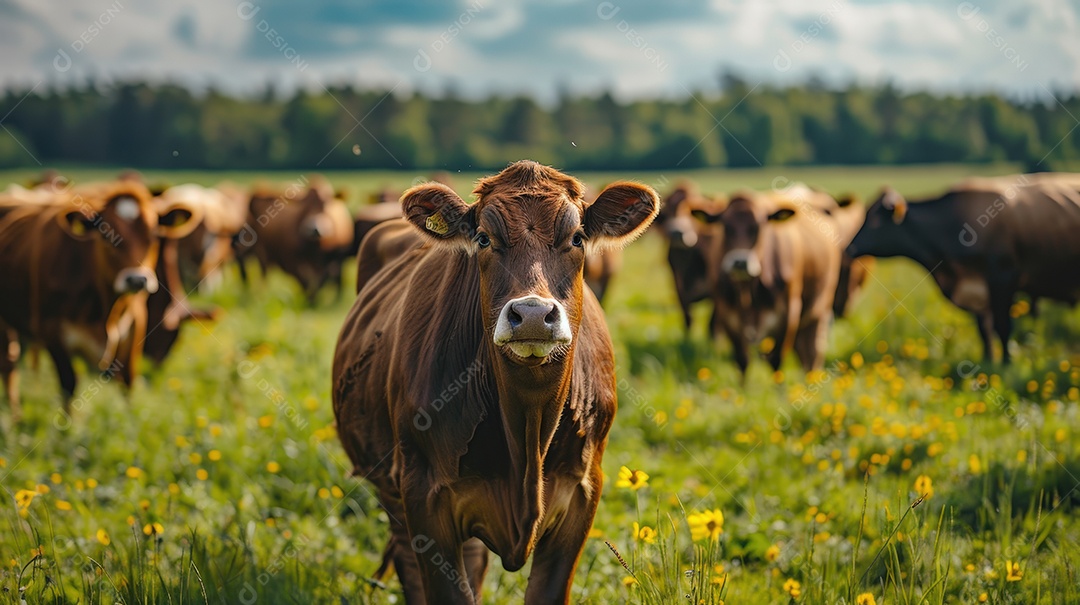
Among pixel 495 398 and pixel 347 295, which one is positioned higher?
pixel 495 398

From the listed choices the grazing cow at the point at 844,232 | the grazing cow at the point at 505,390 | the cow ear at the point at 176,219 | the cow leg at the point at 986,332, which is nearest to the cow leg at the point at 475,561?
the grazing cow at the point at 505,390

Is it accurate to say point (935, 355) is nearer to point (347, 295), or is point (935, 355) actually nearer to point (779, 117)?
point (347, 295)

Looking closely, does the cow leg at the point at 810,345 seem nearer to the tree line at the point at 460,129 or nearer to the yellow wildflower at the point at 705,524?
the yellow wildflower at the point at 705,524

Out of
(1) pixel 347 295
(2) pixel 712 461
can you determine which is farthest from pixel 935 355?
(1) pixel 347 295

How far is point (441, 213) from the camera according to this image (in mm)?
3482

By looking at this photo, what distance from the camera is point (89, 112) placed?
48.5 meters

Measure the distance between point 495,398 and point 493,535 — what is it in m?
0.53

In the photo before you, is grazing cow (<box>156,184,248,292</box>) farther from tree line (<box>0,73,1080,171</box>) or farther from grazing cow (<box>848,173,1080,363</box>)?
tree line (<box>0,73,1080,171</box>)

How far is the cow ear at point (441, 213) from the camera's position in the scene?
3473mm

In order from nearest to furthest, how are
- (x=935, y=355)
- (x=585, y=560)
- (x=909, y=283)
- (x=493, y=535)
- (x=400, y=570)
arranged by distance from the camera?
(x=493, y=535), (x=400, y=570), (x=585, y=560), (x=935, y=355), (x=909, y=283)

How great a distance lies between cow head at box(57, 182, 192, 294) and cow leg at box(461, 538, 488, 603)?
4965mm

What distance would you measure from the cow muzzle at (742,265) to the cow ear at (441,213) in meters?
5.98

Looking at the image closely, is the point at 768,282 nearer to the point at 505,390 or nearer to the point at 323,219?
the point at 505,390

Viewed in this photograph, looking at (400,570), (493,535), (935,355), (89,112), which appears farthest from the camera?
(89,112)
